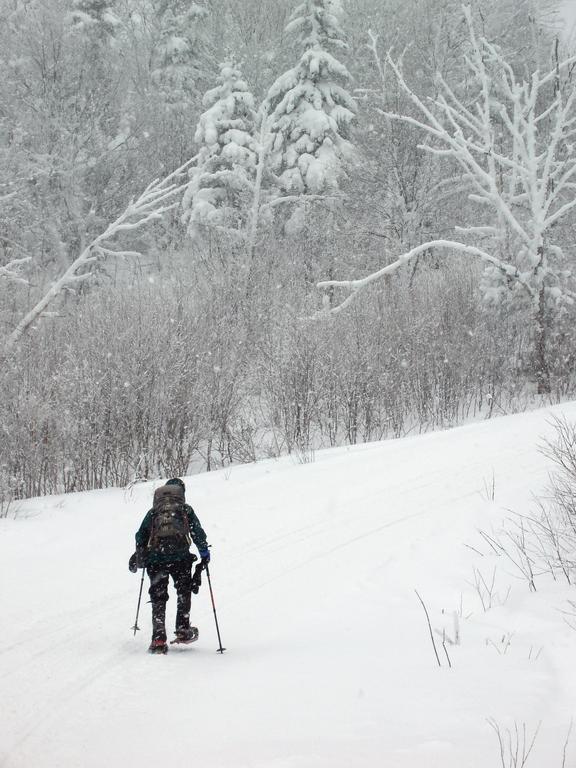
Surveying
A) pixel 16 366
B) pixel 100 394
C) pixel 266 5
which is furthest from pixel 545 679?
pixel 266 5

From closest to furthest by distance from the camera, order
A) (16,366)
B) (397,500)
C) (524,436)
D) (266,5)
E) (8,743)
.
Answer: (8,743) < (397,500) < (524,436) < (16,366) < (266,5)

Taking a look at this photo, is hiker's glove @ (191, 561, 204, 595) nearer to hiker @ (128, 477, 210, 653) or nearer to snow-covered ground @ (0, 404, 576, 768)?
hiker @ (128, 477, 210, 653)

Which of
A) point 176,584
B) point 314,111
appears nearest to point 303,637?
point 176,584

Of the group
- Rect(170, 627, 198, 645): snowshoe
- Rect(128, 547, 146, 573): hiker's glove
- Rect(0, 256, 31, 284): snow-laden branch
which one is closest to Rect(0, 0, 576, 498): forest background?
Rect(0, 256, 31, 284): snow-laden branch

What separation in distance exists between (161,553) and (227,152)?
79.7 feet

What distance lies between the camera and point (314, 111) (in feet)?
93.5

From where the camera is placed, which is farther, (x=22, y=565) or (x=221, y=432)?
(x=221, y=432)

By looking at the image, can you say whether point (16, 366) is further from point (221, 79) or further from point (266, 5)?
point (266, 5)

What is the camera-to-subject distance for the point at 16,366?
15578mm

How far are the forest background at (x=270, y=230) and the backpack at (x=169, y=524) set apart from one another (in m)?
8.00

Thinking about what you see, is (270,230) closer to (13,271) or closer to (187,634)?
(13,271)

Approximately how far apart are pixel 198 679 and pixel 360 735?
161 cm

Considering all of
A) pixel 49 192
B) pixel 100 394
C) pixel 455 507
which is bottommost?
pixel 455 507

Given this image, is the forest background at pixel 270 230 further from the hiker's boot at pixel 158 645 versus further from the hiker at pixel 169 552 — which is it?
the hiker's boot at pixel 158 645
